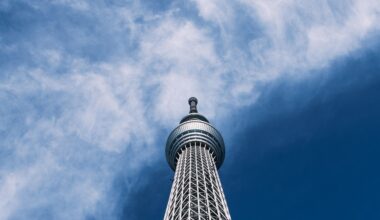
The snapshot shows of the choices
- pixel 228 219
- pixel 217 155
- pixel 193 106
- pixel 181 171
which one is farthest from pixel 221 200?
pixel 193 106

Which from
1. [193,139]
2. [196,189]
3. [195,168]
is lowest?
[196,189]

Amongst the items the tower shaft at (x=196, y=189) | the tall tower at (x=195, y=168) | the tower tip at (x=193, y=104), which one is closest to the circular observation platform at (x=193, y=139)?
the tall tower at (x=195, y=168)

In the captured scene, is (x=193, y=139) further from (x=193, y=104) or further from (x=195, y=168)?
(x=193, y=104)

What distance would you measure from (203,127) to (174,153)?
22.4ft

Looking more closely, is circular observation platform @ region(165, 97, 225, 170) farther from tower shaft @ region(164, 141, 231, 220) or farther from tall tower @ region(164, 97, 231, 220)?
tower shaft @ region(164, 141, 231, 220)

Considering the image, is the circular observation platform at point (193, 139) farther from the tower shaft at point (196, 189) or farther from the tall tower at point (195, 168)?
the tower shaft at point (196, 189)

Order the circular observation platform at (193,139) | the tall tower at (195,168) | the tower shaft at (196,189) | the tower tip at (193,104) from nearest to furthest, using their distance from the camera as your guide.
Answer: the tower shaft at (196,189), the tall tower at (195,168), the circular observation platform at (193,139), the tower tip at (193,104)

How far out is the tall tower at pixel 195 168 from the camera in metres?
66.2

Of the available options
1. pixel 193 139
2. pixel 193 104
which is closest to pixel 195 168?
pixel 193 139

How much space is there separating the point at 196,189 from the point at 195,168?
6.81 m

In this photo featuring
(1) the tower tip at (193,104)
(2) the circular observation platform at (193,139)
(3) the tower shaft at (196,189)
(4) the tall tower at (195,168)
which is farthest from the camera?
(1) the tower tip at (193,104)

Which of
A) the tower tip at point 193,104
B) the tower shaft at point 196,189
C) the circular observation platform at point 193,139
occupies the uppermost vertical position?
the tower tip at point 193,104

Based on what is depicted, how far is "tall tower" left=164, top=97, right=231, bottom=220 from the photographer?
217 ft

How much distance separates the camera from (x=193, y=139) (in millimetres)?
92812
